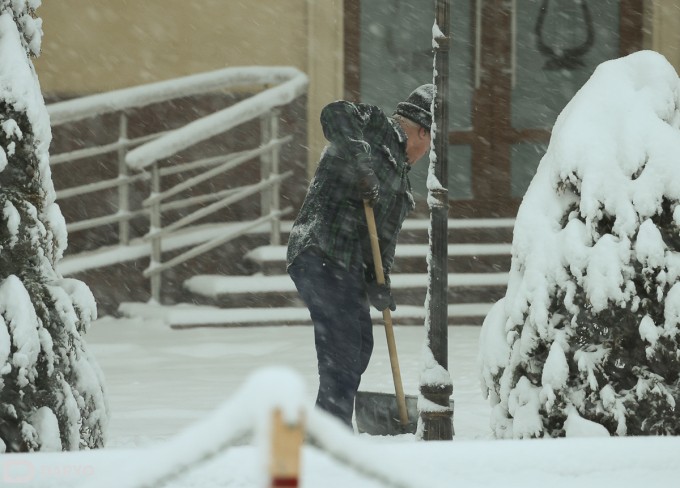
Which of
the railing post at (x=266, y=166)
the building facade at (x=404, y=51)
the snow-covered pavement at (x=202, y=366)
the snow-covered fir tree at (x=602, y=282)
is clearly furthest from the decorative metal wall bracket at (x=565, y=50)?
the snow-covered fir tree at (x=602, y=282)

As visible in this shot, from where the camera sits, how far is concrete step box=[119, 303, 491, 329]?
9008mm

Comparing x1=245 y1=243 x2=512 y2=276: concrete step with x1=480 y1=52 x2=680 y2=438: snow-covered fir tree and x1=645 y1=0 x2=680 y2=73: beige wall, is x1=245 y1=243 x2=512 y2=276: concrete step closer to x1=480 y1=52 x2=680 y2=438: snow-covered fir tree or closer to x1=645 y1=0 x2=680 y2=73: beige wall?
x1=645 y1=0 x2=680 y2=73: beige wall

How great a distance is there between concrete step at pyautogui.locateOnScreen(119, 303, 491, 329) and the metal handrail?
353mm

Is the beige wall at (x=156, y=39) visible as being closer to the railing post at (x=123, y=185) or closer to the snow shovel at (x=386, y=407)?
the railing post at (x=123, y=185)

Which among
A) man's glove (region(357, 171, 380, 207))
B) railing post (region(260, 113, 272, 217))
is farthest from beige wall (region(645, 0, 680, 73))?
man's glove (region(357, 171, 380, 207))

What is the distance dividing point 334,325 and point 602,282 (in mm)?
1487

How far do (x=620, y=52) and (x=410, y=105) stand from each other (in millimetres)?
7098

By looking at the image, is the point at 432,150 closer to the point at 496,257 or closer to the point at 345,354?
the point at 345,354

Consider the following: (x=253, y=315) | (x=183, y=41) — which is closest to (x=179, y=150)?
(x=183, y=41)

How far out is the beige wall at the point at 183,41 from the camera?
10820 mm

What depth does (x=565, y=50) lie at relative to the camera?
11.5m

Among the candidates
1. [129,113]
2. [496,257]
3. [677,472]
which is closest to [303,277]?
[677,472]

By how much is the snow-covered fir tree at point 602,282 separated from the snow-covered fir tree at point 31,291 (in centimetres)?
156

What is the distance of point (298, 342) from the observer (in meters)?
8.40
